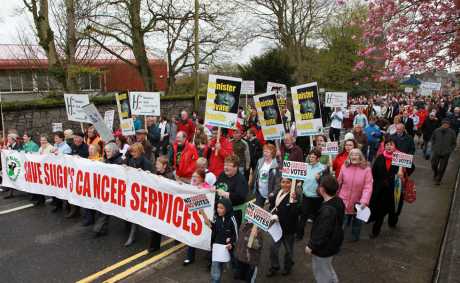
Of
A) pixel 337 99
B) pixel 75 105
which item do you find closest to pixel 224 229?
pixel 75 105

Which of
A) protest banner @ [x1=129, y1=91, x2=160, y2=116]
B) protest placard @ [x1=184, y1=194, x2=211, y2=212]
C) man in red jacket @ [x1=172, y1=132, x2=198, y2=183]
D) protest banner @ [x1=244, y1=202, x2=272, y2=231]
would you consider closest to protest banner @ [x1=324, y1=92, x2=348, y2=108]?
protest banner @ [x1=129, y1=91, x2=160, y2=116]

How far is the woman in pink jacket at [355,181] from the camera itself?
18.6ft

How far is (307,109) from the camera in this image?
674cm

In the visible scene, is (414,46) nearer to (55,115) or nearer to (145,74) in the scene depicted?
(55,115)

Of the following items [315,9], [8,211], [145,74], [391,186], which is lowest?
[8,211]

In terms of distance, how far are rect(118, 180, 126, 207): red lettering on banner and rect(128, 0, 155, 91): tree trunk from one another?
1680 cm

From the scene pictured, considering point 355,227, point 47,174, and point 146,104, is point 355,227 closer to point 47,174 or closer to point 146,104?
point 47,174

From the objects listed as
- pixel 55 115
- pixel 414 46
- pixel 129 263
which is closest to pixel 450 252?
pixel 414 46

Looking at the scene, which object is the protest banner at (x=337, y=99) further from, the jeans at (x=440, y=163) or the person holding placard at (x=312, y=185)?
the person holding placard at (x=312, y=185)

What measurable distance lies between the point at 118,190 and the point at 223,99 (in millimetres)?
2492

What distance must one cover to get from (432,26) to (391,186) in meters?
3.11

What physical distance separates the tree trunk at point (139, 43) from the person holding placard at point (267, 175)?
1742 centimetres

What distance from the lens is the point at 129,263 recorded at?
559 centimetres

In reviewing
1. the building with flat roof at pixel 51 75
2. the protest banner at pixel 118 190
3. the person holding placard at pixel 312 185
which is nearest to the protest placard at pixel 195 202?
the protest banner at pixel 118 190
